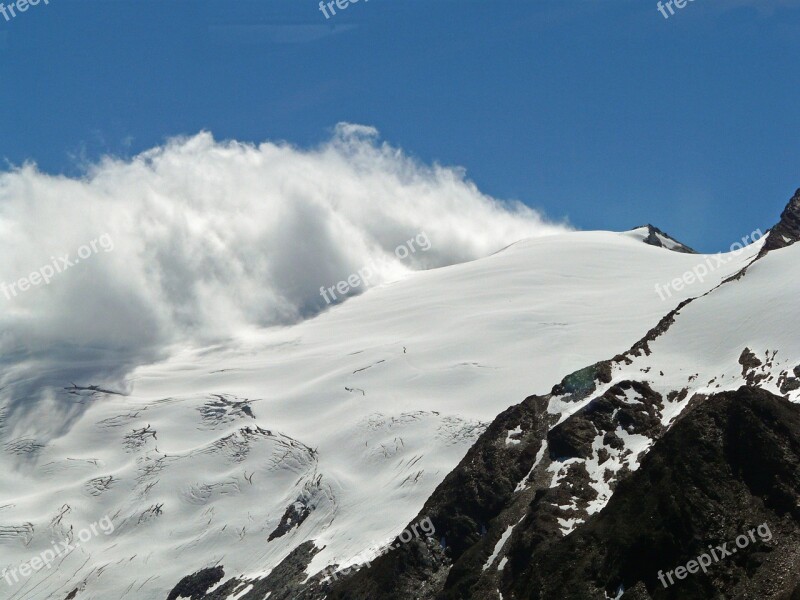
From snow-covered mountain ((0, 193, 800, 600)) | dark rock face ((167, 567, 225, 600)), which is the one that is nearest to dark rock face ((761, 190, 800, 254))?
snow-covered mountain ((0, 193, 800, 600))

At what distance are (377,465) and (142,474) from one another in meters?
57.2

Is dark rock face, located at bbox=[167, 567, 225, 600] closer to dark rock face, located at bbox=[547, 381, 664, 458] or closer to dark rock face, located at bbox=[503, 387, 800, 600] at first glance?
dark rock face, located at bbox=[547, 381, 664, 458]

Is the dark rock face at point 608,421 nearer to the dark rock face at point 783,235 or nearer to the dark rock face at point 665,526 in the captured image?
the dark rock face at point 665,526

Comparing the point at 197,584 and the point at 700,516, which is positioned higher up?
the point at 197,584

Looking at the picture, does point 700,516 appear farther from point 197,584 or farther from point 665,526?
point 197,584

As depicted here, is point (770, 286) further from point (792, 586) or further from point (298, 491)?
point (298, 491)

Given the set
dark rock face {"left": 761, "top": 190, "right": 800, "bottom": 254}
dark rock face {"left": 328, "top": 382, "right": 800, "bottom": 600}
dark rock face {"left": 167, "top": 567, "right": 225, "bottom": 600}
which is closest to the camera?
dark rock face {"left": 328, "top": 382, "right": 800, "bottom": 600}

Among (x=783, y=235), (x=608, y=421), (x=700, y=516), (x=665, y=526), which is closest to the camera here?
(x=700, y=516)

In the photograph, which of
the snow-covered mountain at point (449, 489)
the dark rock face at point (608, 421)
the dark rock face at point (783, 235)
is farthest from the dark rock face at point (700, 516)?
the dark rock face at point (783, 235)

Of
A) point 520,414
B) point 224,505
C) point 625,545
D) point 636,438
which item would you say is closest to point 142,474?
point 224,505

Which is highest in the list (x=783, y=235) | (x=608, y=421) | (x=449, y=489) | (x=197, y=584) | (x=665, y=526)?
(x=783, y=235)

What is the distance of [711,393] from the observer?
88.2 m

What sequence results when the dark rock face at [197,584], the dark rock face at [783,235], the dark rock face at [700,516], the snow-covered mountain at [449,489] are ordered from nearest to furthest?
the dark rock face at [700,516] < the snow-covered mountain at [449,489] < the dark rock face at [197,584] < the dark rock face at [783,235]

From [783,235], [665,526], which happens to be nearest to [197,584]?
[665,526]
